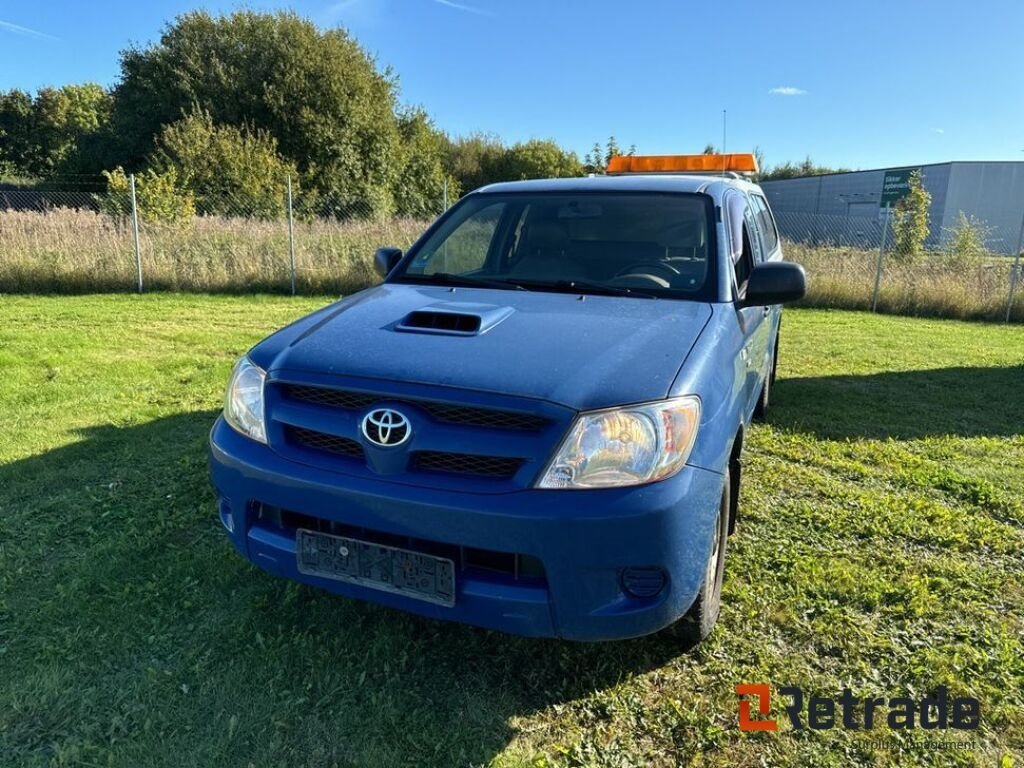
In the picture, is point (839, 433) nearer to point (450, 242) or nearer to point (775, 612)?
point (775, 612)

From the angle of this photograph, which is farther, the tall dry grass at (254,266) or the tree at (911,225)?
the tree at (911,225)

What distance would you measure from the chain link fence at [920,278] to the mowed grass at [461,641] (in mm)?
8437

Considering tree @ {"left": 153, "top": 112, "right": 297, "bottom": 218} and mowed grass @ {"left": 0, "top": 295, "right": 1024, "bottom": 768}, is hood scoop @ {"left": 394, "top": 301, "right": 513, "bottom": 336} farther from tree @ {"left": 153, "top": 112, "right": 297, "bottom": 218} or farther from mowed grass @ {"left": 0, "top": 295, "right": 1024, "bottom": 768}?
tree @ {"left": 153, "top": 112, "right": 297, "bottom": 218}

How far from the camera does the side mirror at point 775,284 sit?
2.78 meters

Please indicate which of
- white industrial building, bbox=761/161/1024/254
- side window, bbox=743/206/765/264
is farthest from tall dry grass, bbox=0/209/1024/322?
side window, bbox=743/206/765/264

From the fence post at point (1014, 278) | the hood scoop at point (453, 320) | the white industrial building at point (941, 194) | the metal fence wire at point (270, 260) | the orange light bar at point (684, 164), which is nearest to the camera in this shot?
the hood scoop at point (453, 320)

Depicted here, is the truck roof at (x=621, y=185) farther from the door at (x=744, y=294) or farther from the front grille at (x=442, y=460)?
the front grille at (x=442, y=460)

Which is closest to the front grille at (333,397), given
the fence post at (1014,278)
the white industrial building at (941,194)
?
the fence post at (1014,278)

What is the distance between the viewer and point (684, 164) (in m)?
5.32

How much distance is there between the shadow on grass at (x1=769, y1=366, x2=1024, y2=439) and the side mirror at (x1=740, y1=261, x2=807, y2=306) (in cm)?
244

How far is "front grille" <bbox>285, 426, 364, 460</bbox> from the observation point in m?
Answer: 2.06

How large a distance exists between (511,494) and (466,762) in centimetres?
80

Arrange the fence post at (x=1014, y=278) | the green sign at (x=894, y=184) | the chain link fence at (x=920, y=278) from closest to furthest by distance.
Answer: the fence post at (x=1014, y=278), the chain link fence at (x=920, y=278), the green sign at (x=894, y=184)

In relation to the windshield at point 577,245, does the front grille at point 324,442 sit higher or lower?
lower
